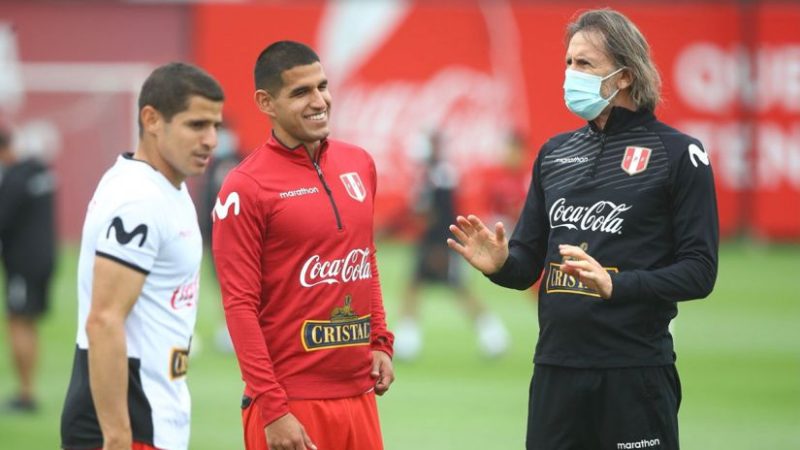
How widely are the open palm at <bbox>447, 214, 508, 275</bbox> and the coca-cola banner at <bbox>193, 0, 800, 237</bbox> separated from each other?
68.1 feet

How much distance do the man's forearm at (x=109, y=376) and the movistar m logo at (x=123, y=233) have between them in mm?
329

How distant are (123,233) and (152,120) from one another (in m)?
0.56

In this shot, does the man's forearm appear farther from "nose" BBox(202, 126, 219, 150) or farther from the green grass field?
the green grass field

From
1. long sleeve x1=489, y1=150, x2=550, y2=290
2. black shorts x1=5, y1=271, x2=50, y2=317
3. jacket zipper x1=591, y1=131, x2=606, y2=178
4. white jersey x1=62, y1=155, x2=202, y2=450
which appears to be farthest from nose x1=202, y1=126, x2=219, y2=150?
black shorts x1=5, y1=271, x2=50, y2=317

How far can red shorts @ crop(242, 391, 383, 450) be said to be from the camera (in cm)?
502

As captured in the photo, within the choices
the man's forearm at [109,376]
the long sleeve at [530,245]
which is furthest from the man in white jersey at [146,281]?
the long sleeve at [530,245]

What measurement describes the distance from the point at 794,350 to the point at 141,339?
1117 cm

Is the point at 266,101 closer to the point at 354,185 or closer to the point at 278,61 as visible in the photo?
the point at 278,61

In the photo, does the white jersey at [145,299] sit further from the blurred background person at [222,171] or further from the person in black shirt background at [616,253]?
the blurred background person at [222,171]

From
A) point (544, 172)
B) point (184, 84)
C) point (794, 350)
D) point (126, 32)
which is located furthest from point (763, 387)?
point (126, 32)

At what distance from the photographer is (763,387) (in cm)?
1203

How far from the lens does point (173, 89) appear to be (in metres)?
4.90

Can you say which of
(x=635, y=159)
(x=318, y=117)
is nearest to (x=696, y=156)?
(x=635, y=159)

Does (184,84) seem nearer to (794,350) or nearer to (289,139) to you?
(289,139)
